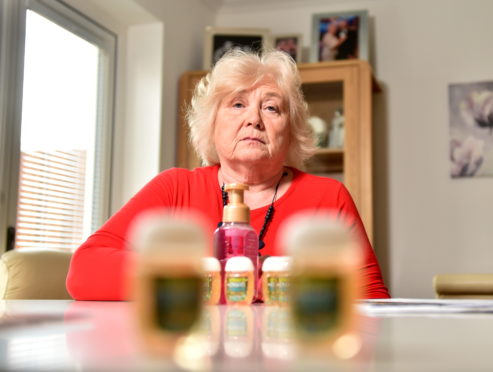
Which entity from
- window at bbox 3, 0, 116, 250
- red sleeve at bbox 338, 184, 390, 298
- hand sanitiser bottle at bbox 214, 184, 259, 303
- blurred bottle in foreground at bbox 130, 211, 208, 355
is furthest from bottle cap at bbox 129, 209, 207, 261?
window at bbox 3, 0, 116, 250

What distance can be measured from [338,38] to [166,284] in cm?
335

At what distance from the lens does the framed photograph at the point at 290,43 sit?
145 inches

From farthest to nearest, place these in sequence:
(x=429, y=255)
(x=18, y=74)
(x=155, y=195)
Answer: (x=429, y=255)
(x=18, y=74)
(x=155, y=195)

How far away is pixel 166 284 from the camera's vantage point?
15.9 inches

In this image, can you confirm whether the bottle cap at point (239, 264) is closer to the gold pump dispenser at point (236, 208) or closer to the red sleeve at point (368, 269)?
the gold pump dispenser at point (236, 208)

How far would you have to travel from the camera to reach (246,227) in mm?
950

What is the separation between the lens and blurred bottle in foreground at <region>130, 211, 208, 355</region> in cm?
40

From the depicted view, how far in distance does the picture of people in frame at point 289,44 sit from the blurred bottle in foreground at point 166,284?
3.37 metres

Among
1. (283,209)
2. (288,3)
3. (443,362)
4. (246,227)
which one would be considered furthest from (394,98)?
(443,362)

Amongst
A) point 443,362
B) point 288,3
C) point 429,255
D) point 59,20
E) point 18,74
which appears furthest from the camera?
point 288,3

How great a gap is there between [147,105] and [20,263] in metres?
1.76

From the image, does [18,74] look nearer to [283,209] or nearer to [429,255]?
[283,209]

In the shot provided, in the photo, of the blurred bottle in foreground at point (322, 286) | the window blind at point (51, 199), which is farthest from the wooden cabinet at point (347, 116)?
the blurred bottle in foreground at point (322, 286)

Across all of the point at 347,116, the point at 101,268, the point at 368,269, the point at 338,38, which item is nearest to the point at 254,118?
the point at 368,269
